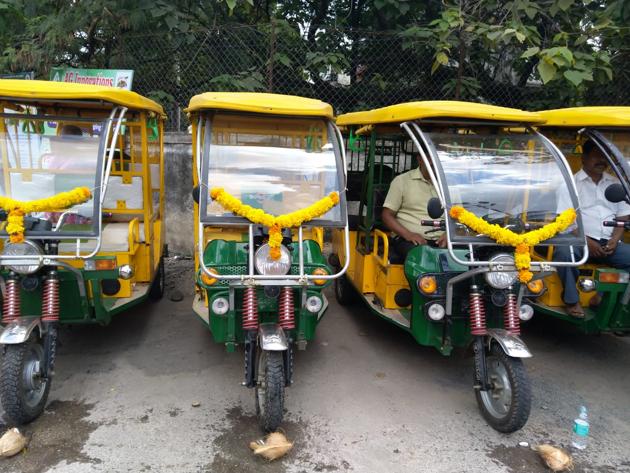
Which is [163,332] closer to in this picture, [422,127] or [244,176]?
[244,176]

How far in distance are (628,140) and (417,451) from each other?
2975 mm

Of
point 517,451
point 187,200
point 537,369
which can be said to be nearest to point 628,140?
point 537,369

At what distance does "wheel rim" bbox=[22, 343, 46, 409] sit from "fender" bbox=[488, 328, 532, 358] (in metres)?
2.89

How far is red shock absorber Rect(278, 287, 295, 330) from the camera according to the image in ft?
9.53

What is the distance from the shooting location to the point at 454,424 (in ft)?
10.4

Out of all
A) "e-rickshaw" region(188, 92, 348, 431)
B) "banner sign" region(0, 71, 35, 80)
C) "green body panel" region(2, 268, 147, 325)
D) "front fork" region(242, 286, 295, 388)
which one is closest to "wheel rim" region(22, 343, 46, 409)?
"green body panel" region(2, 268, 147, 325)

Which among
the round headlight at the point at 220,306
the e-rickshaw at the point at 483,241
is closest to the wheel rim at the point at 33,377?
the round headlight at the point at 220,306

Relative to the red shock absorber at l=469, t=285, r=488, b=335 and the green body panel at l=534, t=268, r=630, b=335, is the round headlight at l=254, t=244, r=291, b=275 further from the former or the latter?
the green body panel at l=534, t=268, r=630, b=335

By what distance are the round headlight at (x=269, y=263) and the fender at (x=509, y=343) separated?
1395mm

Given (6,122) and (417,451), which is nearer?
(417,451)

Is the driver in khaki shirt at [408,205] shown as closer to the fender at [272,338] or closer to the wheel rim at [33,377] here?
the fender at [272,338]

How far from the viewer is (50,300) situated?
302 cm

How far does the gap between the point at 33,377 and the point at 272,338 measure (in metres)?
1.53

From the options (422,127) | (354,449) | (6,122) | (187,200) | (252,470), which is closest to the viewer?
(252,470)
